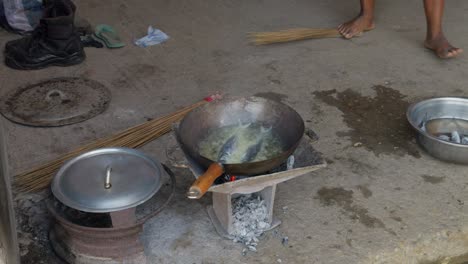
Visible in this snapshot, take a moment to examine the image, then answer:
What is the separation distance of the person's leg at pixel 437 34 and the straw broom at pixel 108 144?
6.39 feet

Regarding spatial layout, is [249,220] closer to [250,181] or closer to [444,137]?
[250,181]

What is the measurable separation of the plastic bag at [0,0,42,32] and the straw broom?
1653 mm

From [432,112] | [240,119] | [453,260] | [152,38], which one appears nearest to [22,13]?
[152,38]

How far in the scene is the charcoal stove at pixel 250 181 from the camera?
2.18 m

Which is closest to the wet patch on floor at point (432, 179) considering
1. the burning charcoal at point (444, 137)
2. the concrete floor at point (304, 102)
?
the concrete floor at point (304, 102)

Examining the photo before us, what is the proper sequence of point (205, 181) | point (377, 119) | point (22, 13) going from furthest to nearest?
point (22, 13)
point (377, 119)
point (205, 181)

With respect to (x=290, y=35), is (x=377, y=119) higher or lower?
lower

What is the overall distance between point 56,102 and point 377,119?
6.56 feet

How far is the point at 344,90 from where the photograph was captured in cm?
375

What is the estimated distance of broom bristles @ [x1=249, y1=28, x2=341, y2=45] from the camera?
4.33 meters

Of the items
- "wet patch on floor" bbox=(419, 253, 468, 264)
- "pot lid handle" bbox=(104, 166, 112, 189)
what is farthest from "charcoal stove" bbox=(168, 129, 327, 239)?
"wet patch on floor" bbox=(419, 253, 468, 264)

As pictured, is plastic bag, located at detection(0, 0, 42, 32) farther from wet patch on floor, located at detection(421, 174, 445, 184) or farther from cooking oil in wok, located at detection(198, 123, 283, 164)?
wet patch on floor, located at detection(421, 174, 445, 184)

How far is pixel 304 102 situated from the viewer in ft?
11.8

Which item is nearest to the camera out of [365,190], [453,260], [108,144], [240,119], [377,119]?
[240,119]
